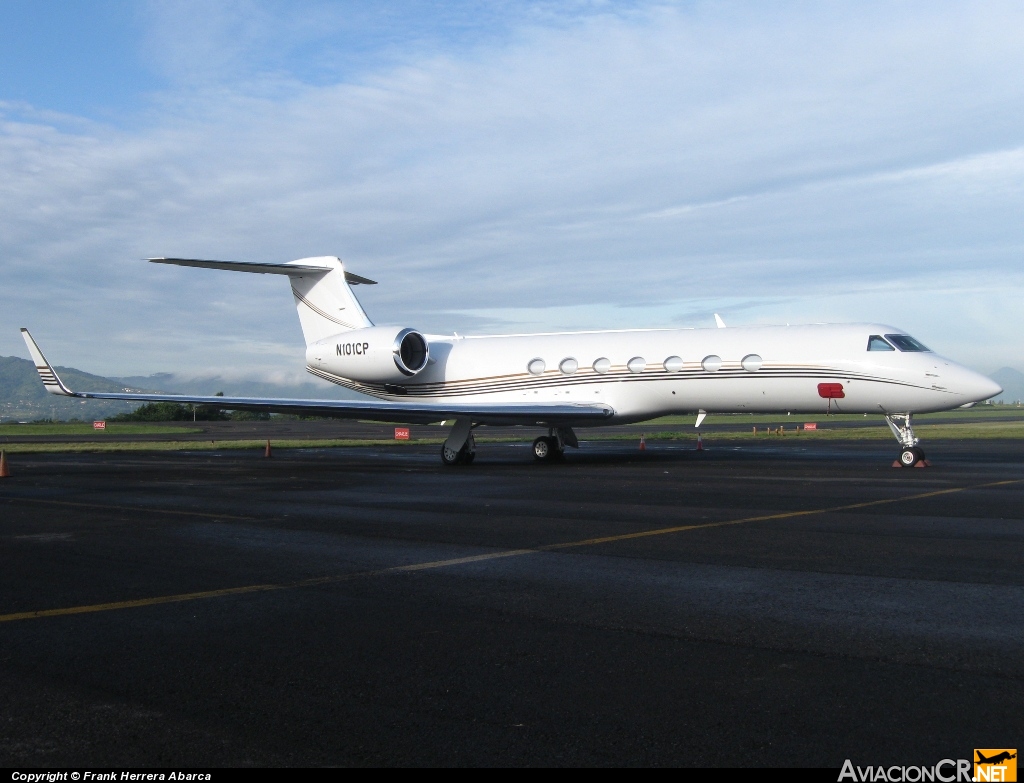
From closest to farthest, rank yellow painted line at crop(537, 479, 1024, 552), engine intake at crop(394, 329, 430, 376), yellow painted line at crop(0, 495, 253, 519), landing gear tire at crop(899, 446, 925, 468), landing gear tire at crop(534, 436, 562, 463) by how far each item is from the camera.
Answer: yellow painted line at crop(537, 479, 1024, 552) < yellow painted line at crop(0, 495, 253, 519) < landing gear tire at crop(899, 446, 925, 468) < landing gear tire at crop(534, 436, 562, 463) < engine intake at crop(394, 329, 430, 376)

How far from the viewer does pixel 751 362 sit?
67.2 feet

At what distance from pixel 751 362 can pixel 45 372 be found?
1706 cm

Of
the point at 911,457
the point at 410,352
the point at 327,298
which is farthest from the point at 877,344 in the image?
the point at 327,298

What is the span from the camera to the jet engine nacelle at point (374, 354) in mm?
23484

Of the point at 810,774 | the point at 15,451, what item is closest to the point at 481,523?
the point at 810,774

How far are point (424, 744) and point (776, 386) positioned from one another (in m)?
17.8

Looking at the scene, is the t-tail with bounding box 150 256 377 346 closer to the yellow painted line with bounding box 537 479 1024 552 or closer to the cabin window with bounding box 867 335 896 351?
the cabin window with bounding box 867 335 896 351

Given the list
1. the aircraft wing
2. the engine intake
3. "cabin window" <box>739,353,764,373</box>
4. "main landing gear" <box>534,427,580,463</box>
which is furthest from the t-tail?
"cabin window" <box>739,353,764,373</box>

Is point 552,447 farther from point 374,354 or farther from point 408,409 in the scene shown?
point 374,354

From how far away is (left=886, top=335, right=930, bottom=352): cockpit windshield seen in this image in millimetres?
19523

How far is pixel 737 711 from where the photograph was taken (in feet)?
13.5

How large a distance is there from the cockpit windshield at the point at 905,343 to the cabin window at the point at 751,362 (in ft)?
8.99

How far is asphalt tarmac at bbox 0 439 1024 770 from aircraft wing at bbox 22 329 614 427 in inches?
321

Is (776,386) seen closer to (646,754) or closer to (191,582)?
(191,582)
